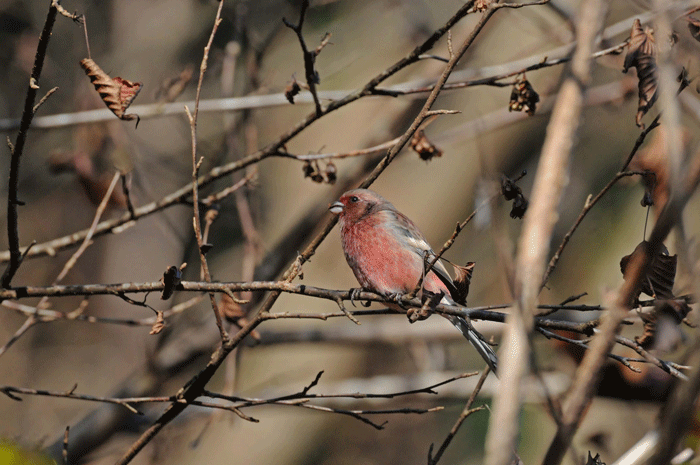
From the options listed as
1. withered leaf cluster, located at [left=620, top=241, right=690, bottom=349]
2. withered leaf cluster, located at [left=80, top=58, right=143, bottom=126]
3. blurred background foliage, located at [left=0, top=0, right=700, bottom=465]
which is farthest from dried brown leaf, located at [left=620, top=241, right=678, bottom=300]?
blurred background foliage, located at [left=0, top=0, right=700, bottom=465]

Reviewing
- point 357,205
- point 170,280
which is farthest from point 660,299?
point 357,205

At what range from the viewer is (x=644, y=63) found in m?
2.82

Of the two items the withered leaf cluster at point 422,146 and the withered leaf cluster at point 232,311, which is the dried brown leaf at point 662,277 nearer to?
the withered leaf cluster at point 422,146

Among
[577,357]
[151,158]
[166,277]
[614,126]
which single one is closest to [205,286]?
[166,277]

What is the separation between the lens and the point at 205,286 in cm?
268

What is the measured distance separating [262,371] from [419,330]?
2.72m

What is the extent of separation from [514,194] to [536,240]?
56.8 inches

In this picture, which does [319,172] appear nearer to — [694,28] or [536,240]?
[694,28]

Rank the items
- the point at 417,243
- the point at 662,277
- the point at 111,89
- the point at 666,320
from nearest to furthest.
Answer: the point at 666,320
the point at 662,277
the point at 111,89
the point at 417,243

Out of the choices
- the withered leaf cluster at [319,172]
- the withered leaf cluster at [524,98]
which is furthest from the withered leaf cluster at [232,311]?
the withered leaf cluster at [524,98]

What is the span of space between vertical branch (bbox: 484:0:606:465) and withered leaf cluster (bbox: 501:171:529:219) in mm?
1065

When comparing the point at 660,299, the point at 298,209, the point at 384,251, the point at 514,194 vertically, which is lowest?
the point at 660,299

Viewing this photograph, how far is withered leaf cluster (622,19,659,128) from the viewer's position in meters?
2.79

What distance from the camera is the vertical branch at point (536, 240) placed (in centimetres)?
145
